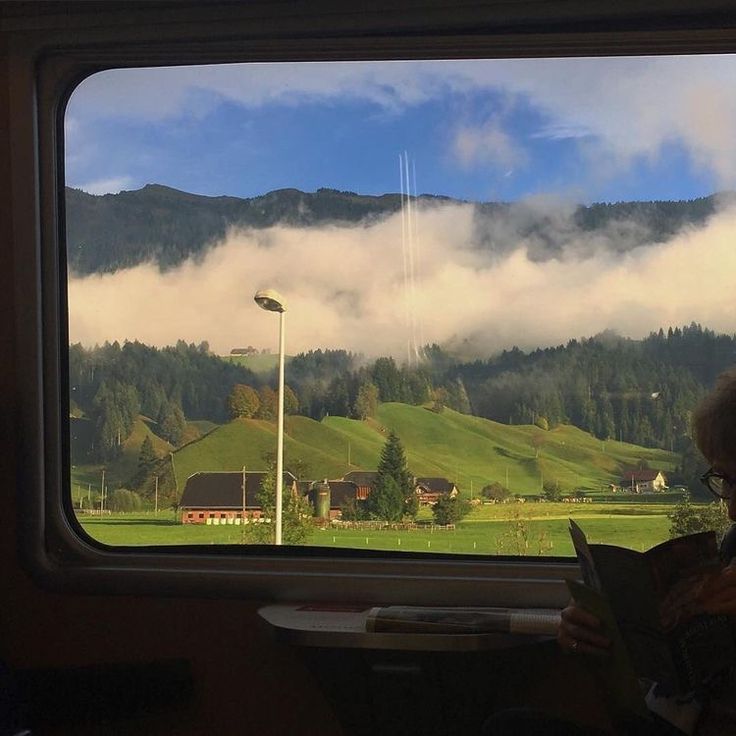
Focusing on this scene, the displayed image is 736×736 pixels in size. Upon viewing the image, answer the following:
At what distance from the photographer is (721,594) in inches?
55.6

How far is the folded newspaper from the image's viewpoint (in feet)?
6.70

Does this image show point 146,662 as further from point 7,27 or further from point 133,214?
point 7,27

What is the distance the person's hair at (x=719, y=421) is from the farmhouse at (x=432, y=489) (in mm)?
822

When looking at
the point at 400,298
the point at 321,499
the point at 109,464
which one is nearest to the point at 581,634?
the point at 321,499

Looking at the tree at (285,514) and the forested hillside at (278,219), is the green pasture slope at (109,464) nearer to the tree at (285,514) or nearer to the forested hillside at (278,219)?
the tree at (285,514)

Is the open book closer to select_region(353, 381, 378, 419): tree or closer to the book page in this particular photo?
the book page

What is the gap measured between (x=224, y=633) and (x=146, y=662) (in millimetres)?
204

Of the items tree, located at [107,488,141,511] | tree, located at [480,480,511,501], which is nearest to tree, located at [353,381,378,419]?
tree, located at [480,480,511,501]

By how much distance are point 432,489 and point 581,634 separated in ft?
2.55

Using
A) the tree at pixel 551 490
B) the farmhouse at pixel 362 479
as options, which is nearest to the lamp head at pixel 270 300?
the farmhouse at pixel 362 479

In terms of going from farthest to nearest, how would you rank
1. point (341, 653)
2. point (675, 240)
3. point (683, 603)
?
point (675, 240)
point (341, 653)
point (683, 603)

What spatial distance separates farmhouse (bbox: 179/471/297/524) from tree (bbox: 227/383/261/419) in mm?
155

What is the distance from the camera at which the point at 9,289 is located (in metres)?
2.47

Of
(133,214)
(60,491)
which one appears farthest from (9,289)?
(60,491)
